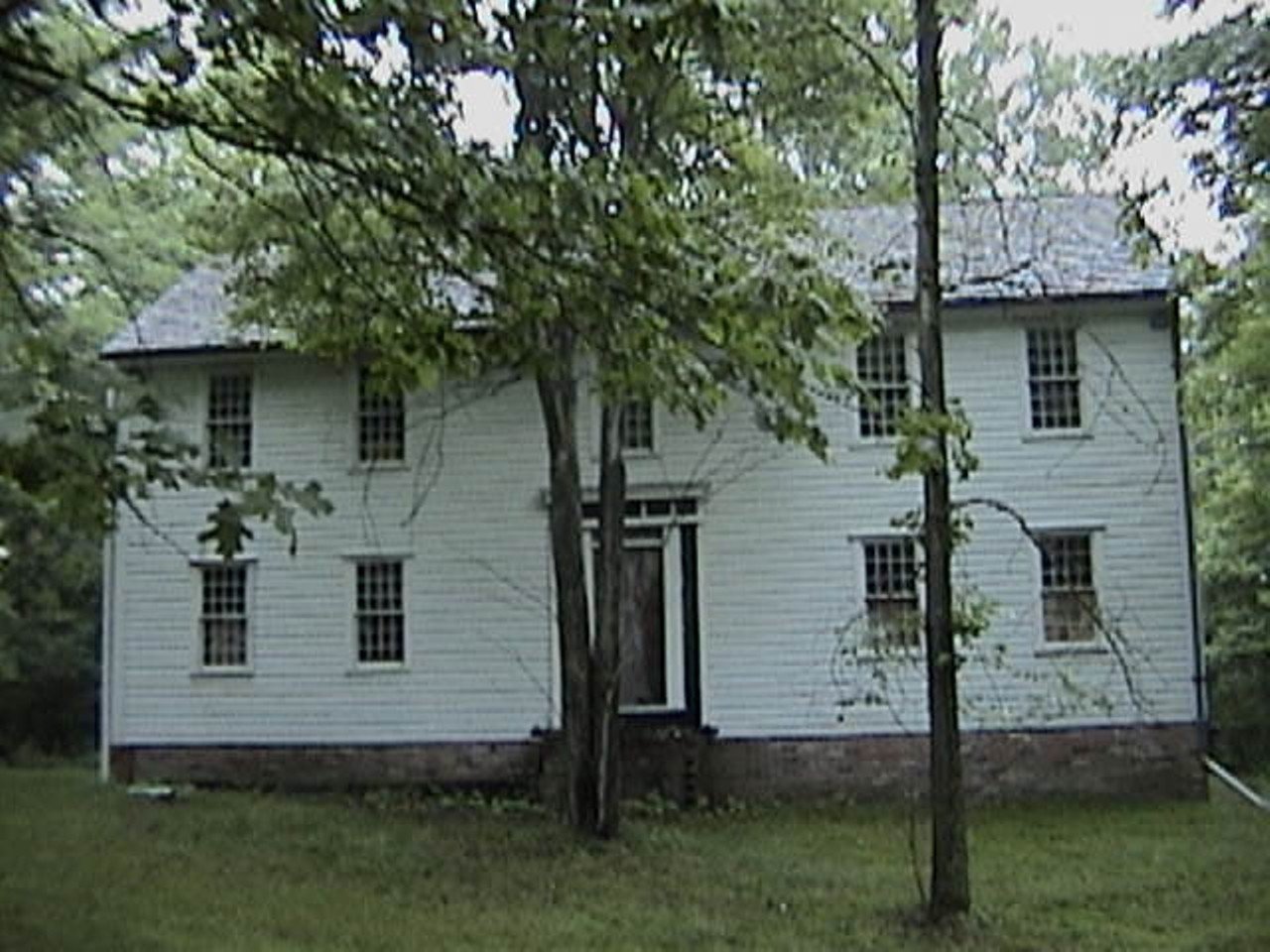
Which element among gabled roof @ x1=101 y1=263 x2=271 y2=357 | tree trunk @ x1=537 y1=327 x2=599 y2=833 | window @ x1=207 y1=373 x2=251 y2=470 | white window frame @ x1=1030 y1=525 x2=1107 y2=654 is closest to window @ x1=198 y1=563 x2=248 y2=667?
window @ x1=207 y1=373 x2=251 y2=470

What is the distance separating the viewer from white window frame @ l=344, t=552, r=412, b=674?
19.5 m

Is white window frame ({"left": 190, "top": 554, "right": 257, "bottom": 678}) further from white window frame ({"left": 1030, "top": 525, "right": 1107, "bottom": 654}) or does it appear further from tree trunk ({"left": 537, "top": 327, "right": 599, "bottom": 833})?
white window frame ({"left": 1030, "top": 525, "right": 1107, "bottom": 654})

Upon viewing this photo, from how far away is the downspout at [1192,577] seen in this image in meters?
18.2

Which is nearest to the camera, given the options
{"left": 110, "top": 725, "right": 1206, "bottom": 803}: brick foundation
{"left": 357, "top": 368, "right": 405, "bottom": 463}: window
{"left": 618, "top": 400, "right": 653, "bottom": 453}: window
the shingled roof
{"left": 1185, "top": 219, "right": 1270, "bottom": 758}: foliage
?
{"left": 1185, "top": 219, "right": 1270, "bottom": 758}: foliage

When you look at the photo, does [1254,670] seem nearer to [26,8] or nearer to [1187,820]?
[1187,820]

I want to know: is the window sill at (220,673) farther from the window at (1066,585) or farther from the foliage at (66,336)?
the foliage at (66,336)

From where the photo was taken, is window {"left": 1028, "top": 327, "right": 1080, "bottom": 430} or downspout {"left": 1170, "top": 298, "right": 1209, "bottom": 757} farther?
window {"left": 1028, "top": 327, "right": 1080, "bottom": 430}


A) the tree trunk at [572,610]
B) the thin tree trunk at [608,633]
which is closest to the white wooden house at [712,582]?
the thin tree trunk at [608,633]

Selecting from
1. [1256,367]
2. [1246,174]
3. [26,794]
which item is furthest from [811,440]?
[26,794]

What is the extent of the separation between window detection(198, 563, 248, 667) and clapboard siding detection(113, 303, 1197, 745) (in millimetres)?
192

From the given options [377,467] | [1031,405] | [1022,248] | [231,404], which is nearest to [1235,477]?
[1031,405]

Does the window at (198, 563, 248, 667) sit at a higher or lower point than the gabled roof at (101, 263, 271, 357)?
lower

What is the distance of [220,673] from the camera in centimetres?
1984

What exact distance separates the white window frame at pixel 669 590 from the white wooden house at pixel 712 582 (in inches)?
1.2
